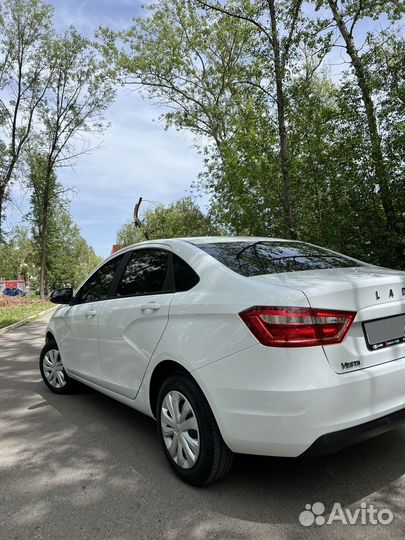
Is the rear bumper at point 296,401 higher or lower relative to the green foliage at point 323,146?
lower

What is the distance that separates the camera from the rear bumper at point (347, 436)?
2430mm

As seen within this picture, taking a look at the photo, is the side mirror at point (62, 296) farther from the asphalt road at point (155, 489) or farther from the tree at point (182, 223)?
the tree at point (182, 223)

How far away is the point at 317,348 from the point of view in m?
2.47

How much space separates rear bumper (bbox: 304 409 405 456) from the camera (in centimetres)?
243

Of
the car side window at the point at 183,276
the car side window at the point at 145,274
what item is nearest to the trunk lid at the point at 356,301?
the car side window at the point at 183,276

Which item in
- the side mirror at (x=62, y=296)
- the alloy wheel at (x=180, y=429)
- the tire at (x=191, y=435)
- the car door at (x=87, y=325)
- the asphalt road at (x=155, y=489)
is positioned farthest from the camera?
the side mirror at (x=62, y=296)

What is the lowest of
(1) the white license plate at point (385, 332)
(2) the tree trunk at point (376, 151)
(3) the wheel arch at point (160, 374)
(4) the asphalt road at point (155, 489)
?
(4) the asphalt road at point (155, 489)

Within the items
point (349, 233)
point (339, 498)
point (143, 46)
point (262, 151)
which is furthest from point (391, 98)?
point (143, 46)

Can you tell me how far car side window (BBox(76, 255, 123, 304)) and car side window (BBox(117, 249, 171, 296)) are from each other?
0.89 ft

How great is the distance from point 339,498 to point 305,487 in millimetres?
234

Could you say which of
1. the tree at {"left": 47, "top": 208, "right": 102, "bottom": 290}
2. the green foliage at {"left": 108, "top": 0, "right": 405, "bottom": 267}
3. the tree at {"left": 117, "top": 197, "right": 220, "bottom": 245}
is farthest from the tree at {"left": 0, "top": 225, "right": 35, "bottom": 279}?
the green foliage at {"left": 108, "top": 0, "right": 405, "bottom": 267}

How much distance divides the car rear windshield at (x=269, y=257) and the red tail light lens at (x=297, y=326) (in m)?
0.49

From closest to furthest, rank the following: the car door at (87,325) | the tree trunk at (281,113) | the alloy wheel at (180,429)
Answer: the alloy wheel at (180,429) → the car door at (87,325) → the tree trunk at (281,113)

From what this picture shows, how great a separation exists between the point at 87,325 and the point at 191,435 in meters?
1.83
